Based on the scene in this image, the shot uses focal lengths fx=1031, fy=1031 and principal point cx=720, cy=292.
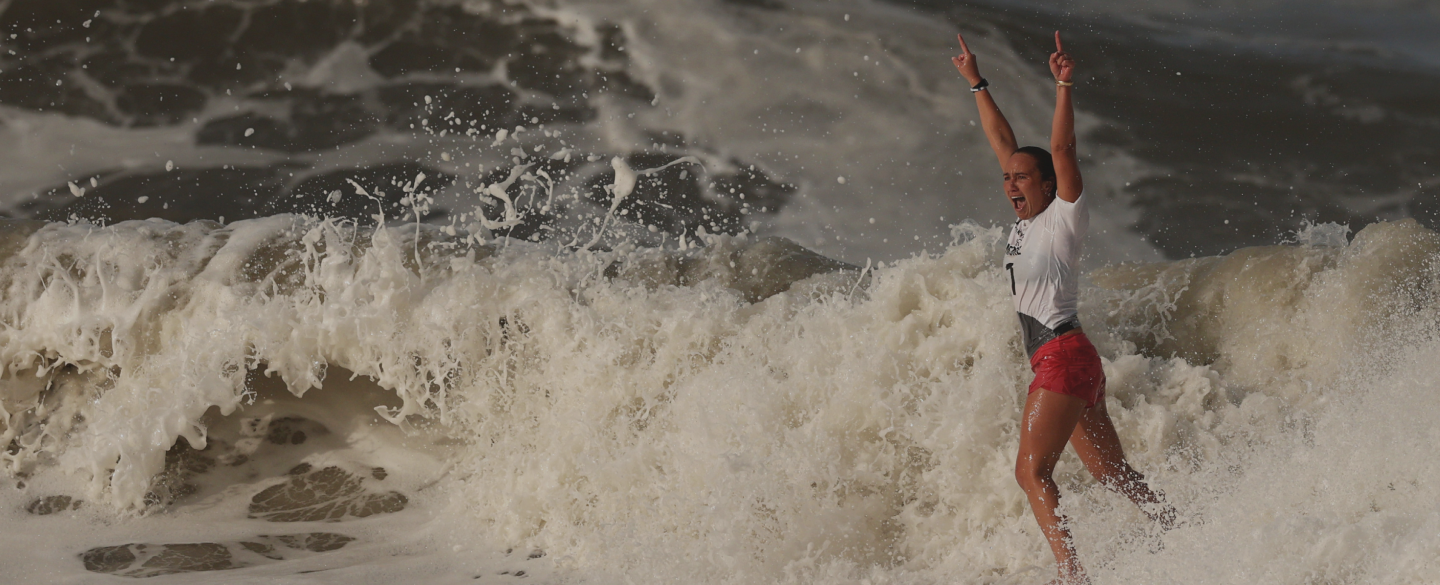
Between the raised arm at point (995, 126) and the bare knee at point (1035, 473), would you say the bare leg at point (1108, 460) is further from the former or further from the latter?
the raised arm at point (995, 126)

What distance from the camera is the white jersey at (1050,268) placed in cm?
247

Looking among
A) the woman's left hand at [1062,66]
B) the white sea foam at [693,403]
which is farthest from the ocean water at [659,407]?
the woman's left hand at [1062,66]

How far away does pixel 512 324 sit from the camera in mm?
3963

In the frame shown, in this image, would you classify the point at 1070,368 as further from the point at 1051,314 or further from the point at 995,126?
the point at 995,126

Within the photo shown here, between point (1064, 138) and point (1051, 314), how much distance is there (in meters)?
0.45

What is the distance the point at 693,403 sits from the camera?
11.4ft

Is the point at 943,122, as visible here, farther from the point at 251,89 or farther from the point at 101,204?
the point at 101,204

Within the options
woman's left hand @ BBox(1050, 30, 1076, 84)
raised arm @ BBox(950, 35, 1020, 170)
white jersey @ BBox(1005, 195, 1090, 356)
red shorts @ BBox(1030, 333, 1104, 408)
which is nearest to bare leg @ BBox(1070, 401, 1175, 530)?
red shorts @ BBox(1030, 333, 1104, 408)

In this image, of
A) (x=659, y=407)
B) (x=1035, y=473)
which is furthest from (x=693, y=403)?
(x=1035, y=473)

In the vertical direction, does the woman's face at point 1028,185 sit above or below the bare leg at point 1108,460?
above

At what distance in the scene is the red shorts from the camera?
2.49 metres

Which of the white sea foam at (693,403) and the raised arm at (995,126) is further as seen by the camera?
the white sea foam at (693,403)

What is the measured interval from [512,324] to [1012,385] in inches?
73.9

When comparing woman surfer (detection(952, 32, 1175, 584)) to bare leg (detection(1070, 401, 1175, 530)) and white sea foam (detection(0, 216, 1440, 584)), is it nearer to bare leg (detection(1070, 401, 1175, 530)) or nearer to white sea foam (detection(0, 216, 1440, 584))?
bare leg (detection(1070, 401, 1175, 530))
